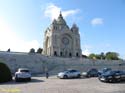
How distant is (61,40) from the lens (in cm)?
12656

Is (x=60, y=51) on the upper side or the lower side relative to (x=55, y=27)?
lower

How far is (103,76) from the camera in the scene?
2880 cm

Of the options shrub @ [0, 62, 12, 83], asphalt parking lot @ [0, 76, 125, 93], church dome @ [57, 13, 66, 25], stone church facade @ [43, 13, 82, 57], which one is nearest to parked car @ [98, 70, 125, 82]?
asphalt parking lot @ [0, 76, 125, 93]

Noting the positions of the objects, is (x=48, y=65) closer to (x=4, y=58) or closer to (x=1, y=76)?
(x=4, y=58)

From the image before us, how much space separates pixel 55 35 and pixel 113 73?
97194 mm

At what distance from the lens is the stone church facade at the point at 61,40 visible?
12342 cm

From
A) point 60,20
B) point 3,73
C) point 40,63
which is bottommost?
point 3,73

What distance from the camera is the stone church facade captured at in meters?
123

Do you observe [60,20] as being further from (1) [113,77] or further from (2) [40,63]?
(1) [113,77]

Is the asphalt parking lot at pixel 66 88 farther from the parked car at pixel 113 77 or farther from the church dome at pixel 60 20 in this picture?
the church dome at pixel 60 20

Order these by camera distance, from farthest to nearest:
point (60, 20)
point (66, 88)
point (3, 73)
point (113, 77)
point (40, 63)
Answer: point (60, 20), point (40, 63), point (3, 73), point (113, 77), point (66, 88)

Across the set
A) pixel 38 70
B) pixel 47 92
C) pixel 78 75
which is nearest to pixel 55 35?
pixel 38 70

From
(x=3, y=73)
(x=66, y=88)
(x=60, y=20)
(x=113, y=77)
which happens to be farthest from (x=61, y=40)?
(x=66, y=88)

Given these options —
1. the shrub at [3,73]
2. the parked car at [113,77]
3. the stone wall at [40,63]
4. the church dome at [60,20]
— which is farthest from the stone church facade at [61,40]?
the parked car at [113,77]
